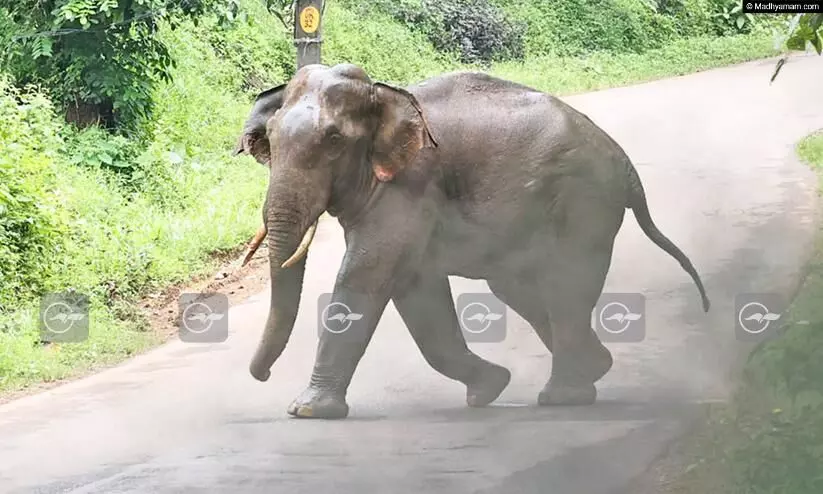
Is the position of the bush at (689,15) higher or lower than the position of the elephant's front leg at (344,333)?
lower

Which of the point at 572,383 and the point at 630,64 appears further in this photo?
the point at 630,64

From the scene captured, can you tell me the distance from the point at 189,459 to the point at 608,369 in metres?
1.93

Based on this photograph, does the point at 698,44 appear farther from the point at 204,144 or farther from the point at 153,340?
the point at 153,340

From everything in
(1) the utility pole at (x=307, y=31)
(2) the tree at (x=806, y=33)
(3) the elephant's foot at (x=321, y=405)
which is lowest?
(3) the elephant's foot at (x=321, y=405)

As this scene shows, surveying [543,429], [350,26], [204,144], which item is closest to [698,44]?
[350,26]

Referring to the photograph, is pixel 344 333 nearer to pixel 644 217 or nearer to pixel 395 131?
pixel 395 131

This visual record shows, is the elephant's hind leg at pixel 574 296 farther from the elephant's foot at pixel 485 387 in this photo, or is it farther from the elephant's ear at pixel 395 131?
the elephant's ear at pixel 395 131

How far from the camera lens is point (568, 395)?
238 inches

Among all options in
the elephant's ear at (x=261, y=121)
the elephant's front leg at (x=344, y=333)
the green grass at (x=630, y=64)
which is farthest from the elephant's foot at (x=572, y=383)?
the green grass at (x=630, y=64)

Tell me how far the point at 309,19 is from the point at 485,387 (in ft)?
9.11

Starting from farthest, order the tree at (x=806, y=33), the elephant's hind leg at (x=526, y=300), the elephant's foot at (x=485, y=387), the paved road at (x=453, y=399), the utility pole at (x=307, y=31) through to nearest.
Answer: the utility pole at (x=307, y=31), the elephant's hind leg at (x=526, y=300), the elephant's foot at (x=485, y=387), the paved road at (x=453, y=399), the tree at (x=806, y=33)

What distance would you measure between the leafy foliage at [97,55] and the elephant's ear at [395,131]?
178 inches

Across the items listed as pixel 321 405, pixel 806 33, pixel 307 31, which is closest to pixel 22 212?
pixel 307 31

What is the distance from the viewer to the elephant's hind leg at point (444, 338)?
19.6 feet
